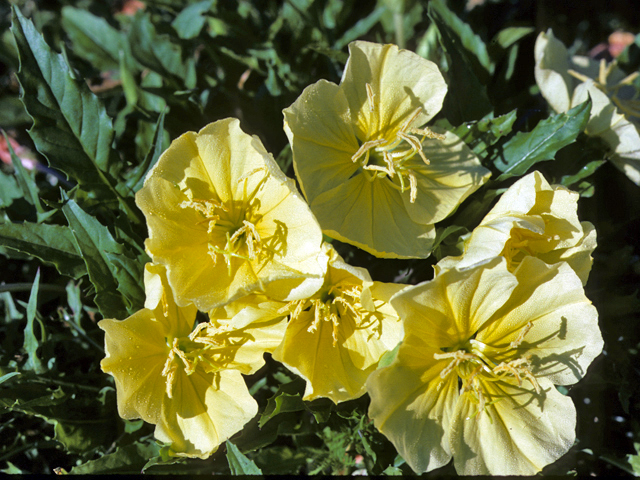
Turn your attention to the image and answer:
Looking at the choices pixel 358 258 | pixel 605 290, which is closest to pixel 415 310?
pixel 358 258

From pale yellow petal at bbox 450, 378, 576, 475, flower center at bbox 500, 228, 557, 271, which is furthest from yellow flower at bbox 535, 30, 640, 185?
pale yellow petal at bbox 450, 378, 576, 475

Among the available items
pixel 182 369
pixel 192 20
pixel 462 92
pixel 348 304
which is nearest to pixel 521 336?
pixel 348 304

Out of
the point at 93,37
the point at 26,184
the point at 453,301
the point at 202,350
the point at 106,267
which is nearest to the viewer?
the point at 453,301

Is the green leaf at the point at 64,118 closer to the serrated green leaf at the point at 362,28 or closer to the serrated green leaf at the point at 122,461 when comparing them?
the serrated green leaf at the point at 122,461

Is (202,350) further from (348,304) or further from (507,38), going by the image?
(507,38)

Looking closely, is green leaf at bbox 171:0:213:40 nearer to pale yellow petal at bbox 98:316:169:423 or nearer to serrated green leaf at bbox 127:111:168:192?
serrated green leaf at bbox 127:111:168:192

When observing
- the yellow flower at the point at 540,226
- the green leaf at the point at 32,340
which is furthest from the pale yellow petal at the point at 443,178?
the green leaf at the point at 32,340
